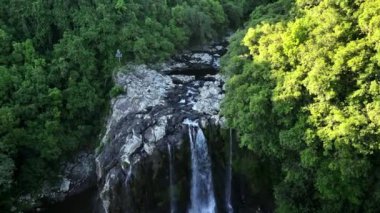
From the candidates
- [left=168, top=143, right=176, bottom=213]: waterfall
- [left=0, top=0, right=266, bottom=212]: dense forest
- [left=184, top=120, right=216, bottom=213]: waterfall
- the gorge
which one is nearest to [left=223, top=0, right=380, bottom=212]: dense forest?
the gorge

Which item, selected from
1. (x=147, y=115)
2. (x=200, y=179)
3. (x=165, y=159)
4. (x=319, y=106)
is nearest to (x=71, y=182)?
(x=147, y=115)

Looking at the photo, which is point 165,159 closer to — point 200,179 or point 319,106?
point 200,179

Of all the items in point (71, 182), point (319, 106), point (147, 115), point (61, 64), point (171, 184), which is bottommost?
point (171, 184)

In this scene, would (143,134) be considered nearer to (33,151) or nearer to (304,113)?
(33,151)

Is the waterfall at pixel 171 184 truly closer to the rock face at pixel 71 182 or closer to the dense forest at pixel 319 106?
the dense forest at pixel 319 106

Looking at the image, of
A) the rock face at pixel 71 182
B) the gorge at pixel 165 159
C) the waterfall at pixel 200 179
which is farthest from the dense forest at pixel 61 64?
the waterfall at pixel 200 179

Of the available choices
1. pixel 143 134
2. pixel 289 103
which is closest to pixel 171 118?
pixel 143 134

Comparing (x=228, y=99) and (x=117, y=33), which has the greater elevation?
(x=117, y=33)
